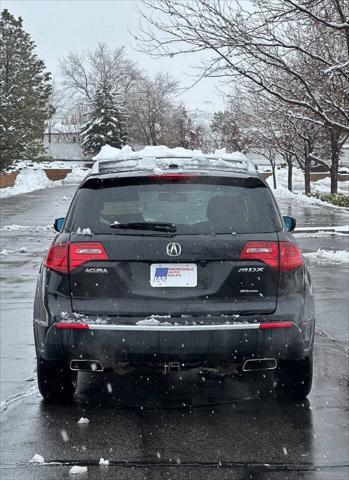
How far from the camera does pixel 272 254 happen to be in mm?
4207

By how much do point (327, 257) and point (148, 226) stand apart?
8.79m

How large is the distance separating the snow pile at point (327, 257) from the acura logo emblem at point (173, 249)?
819 centimetres

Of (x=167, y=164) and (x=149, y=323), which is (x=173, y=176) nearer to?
(x=167, y=164)

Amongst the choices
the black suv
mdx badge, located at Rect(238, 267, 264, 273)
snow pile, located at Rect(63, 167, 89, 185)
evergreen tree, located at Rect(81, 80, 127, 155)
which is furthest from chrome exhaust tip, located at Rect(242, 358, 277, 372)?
evergreen tree, located at Rect(81, 80, 127, 155)

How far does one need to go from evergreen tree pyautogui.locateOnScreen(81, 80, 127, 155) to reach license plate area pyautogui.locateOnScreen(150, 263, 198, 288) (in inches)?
2752

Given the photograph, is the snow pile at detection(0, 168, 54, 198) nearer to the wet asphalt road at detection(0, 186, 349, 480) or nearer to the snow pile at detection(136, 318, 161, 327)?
the wet asphalt road at detection(0, 186, 349, 480)

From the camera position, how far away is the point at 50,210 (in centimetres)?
2620

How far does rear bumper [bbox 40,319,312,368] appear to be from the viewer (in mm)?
4047

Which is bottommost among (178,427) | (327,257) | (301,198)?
(301,198)

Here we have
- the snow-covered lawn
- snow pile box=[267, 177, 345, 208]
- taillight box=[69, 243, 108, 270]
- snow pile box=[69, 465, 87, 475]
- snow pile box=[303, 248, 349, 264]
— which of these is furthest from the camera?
the snow-covered lawn

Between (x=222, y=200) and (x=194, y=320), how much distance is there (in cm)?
85

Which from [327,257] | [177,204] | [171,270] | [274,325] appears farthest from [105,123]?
[274,325]

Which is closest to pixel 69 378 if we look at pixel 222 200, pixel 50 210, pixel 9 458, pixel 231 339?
pixel 9 458

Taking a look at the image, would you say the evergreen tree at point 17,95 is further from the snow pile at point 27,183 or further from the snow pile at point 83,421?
the snow pile at point 83,421
